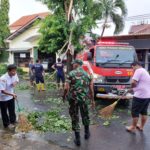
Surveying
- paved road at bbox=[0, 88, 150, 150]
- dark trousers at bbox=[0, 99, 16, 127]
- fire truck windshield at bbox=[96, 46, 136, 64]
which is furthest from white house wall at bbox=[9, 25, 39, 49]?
paved road at bbox=[0, 88, 150, 150]

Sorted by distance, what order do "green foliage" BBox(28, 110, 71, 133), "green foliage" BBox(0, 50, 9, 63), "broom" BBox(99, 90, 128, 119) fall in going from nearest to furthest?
"green foliage" BBox(28, 110, 71, 133) < "broom" BBox(99, 90, 128, 119) < "green foliage" BBox(0, 50, 9, 63)

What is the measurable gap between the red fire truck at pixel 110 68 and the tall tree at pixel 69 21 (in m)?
6.78

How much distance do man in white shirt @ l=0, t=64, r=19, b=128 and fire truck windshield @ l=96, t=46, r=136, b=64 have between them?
444cm

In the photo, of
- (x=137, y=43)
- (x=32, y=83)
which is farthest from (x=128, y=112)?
(x=137, y=43)

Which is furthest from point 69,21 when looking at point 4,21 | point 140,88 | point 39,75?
point 4,21

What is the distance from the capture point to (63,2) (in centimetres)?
2005

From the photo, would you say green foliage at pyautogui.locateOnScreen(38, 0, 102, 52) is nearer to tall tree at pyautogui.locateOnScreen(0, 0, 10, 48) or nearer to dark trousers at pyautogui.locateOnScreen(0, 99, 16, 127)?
dark trousers at pyautogui.locateOnScreen(0, 99, 16, 127)

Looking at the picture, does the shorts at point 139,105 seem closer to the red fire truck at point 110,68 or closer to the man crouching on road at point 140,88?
the man crouching on road at point 140,88

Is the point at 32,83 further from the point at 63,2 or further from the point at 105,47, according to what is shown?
the point at 105,47

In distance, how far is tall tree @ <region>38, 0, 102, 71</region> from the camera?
2012cm

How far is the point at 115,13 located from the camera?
97.1ft

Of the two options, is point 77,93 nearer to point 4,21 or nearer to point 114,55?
point 114,55

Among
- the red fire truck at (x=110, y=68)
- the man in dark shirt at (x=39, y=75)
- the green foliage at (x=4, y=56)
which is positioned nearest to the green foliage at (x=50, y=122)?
the red fire truck at (x=110, y=68)

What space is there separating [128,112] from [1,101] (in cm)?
426
